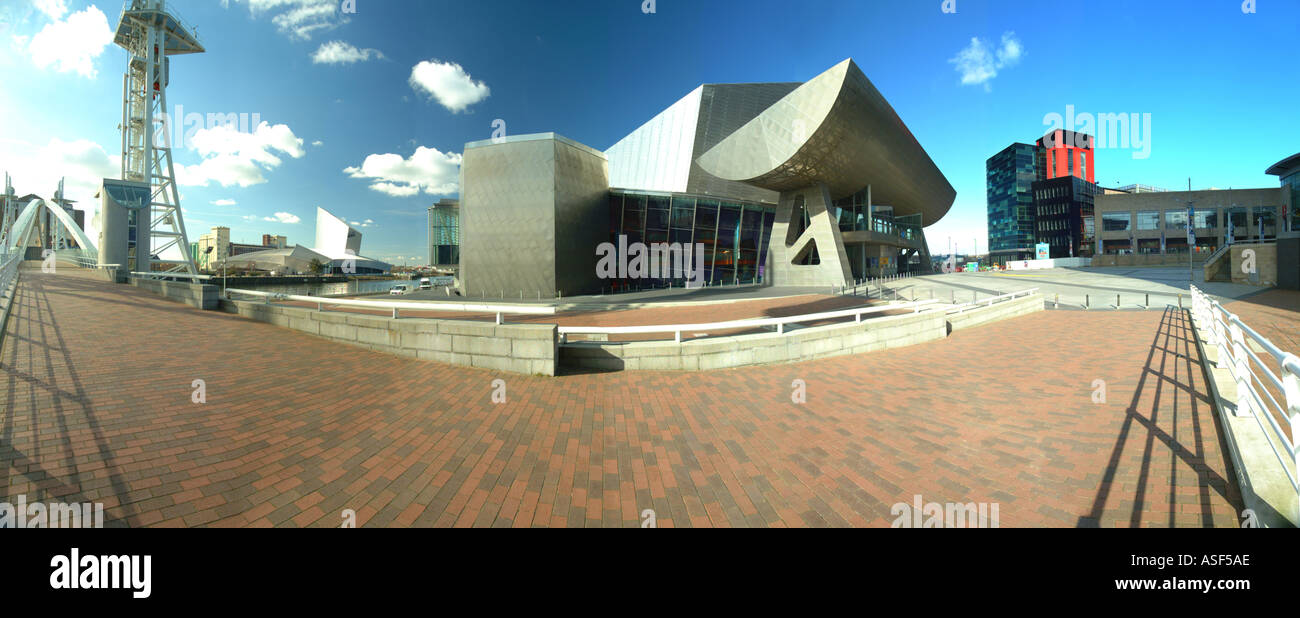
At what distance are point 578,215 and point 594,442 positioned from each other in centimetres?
2469

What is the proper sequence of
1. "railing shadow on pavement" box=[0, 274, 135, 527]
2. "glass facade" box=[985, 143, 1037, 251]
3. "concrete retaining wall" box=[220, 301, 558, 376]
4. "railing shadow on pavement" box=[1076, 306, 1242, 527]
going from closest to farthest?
"railing shadow on pavement" box=[0, 274, 135, 527], "railing shadow on pavement" box=[1076, 306, 1242, 527], "concrete retaining wall" box=[220, 301, 558, 376], "glass facade" box=[985, 143, 1037, 251]

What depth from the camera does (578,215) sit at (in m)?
27.1

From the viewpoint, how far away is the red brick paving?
2.84m

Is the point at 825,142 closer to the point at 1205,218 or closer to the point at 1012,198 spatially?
the point at 1205,218

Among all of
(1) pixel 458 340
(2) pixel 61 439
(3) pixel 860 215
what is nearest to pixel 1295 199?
(3) pixel 860 215

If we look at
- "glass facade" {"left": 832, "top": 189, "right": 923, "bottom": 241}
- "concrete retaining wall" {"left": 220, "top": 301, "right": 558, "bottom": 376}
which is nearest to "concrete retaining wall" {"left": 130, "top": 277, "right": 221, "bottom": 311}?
"concrete retaining wall" {"left": 220, "top": 301, "right": 558, "bottom": 376}

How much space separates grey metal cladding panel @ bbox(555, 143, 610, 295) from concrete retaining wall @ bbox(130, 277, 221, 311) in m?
15.3

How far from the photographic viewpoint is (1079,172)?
371 ft

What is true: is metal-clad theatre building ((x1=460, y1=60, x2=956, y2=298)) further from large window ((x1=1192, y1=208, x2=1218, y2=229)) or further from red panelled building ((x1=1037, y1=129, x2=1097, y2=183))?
red panelled building ((x1=1037, y1=129, x2=1097, y2=183))

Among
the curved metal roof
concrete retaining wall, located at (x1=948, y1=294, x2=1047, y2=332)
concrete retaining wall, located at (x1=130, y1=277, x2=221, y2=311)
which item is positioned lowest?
concrete retaining wall, located at (x1=948, y1=294, x2=1047, y2=332)

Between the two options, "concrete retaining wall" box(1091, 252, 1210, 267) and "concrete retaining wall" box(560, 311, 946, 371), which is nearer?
"concrete retaining wall" box(560, 311, 946, 371)

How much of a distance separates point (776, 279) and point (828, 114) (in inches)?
444
